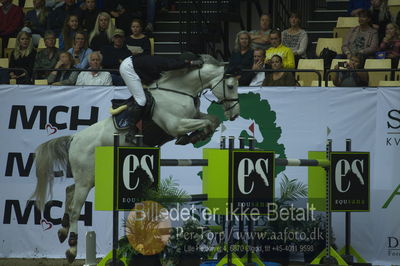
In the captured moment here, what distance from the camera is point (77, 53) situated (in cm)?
1627

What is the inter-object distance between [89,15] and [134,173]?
633cm

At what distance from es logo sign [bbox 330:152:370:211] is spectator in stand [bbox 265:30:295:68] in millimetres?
2964

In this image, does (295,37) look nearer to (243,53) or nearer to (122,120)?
(243,53)

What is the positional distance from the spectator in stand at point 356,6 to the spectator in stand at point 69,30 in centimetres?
429

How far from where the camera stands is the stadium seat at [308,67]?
15336 millimetres

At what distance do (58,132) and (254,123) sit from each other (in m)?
2.63

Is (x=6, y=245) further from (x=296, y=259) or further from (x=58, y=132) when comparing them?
(x=296, y=259)

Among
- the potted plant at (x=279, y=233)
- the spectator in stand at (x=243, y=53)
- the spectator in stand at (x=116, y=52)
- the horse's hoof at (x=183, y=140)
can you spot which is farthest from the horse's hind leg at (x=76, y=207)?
the spectator in stand at (x=243, y=53)

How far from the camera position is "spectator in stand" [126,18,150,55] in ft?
52.1

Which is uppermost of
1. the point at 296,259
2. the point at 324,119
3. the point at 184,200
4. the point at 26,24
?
the point at 26,24

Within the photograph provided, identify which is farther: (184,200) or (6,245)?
(6,245)

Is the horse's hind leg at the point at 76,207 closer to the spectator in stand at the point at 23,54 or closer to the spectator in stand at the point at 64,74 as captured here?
the spectator in stand at the point at 64,74

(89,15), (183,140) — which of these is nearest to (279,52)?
(183,140)

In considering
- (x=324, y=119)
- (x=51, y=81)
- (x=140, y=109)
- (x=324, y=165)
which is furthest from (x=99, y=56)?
(x=324, y=165)
